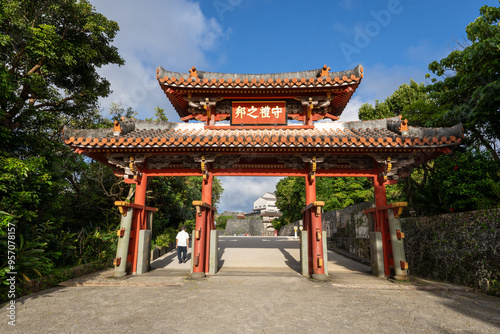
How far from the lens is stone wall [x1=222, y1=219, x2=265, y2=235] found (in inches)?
1914

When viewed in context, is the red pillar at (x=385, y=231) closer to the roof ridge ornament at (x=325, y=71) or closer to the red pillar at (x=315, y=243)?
the red pillar at (x=315, y=243)

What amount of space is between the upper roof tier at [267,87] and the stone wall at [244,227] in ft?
136

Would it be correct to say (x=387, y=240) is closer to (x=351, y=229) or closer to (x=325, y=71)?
(x=325, y=71)

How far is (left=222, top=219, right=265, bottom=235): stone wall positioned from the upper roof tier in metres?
41.5

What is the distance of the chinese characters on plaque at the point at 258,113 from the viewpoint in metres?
9.23

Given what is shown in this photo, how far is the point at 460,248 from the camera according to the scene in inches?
256

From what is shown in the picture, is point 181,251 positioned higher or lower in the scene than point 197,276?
higher

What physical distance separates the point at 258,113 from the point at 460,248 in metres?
7.07

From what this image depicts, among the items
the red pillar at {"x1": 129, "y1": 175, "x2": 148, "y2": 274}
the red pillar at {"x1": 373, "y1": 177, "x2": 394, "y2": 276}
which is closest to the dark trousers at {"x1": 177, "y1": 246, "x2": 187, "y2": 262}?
the red pillar at {"x1": 129, "y1": 175, "x2": 148, "y2": 274}

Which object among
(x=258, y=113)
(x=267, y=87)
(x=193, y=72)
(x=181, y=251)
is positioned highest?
(x=193, y=72)

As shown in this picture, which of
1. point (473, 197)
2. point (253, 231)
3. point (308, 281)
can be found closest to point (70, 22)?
point (308, 281)

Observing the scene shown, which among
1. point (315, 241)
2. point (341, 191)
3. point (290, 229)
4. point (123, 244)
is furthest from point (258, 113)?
point (290, 229)

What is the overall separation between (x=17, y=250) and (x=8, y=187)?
5.03 ft

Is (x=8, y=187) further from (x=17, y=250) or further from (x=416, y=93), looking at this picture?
(x=416, y=93)
